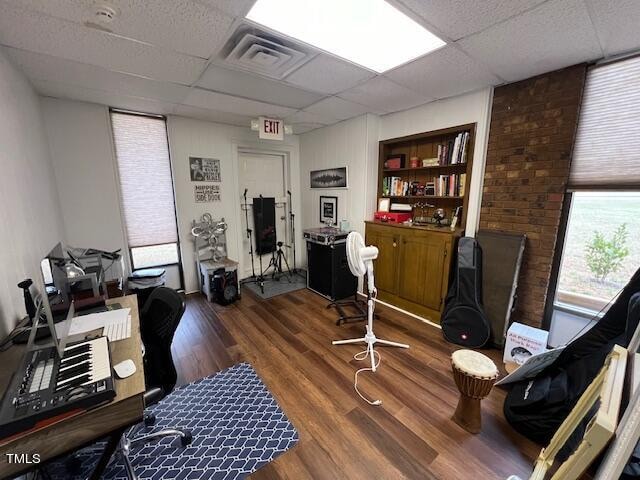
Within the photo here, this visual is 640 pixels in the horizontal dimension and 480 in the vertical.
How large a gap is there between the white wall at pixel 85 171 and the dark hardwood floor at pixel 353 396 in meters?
1.50

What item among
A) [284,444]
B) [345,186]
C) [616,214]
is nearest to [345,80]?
[345,186]

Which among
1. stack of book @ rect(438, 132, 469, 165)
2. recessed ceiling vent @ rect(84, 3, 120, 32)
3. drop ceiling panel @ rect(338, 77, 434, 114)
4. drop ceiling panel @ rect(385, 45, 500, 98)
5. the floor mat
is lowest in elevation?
the floor mat

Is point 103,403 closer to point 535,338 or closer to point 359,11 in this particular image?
point 359,11

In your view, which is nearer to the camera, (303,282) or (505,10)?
(505,10)

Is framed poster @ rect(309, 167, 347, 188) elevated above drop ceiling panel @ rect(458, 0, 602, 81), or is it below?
below

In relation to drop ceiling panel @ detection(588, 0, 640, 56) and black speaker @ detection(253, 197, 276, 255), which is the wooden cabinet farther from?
black speaker @ detection(253, 197, 276, 255)

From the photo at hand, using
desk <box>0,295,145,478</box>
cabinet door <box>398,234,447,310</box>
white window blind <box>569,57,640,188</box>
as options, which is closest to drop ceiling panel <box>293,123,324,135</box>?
cabinet door <box>398,234,447,310</box>

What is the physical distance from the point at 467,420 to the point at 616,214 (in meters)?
2.00

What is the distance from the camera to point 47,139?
273 centimetres

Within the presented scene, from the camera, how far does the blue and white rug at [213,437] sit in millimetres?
1462

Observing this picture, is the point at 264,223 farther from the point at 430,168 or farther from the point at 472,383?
the point at 472,383

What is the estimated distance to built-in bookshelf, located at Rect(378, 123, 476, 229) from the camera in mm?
2760

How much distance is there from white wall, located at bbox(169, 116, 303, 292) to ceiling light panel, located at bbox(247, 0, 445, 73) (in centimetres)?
248

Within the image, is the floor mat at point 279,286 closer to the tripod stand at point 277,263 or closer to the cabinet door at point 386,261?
the tripod stand at point 277,263
